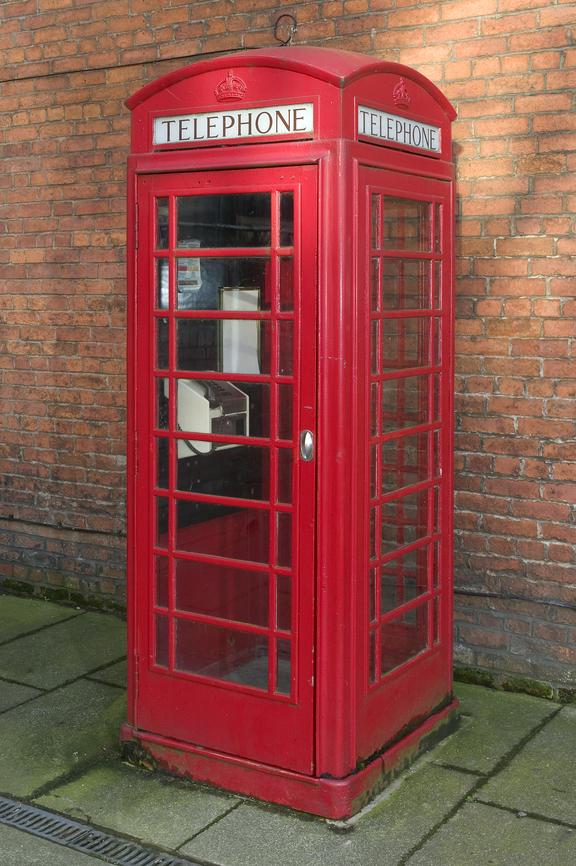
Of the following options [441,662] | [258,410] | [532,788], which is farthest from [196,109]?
[532,788]

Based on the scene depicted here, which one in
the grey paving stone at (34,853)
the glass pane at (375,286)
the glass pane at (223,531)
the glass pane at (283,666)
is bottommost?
the grey paving stone at (34,853)

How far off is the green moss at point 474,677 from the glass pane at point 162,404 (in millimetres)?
1933

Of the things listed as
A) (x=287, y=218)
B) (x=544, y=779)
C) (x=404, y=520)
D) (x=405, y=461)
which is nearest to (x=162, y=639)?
(x=404, y=520)

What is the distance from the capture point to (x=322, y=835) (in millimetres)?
3551

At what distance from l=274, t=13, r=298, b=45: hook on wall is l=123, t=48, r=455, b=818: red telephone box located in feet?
4.21

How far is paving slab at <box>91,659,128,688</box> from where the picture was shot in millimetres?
4931

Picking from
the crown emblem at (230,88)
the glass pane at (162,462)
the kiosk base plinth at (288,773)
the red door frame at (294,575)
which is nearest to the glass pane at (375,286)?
the red door frame at (294,575)

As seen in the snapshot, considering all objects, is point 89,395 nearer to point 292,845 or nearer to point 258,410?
point 258,410

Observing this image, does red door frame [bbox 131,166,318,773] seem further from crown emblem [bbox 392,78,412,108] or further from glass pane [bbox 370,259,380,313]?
crown emblem [bbox 392,78,412,108]

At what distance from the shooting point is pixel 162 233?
3.81m

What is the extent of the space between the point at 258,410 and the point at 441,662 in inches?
53.7

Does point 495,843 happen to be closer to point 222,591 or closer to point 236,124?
point 222,591

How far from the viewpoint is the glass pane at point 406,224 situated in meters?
3.73

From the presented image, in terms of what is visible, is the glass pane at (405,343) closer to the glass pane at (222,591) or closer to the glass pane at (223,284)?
the glass pane at (223,284)
